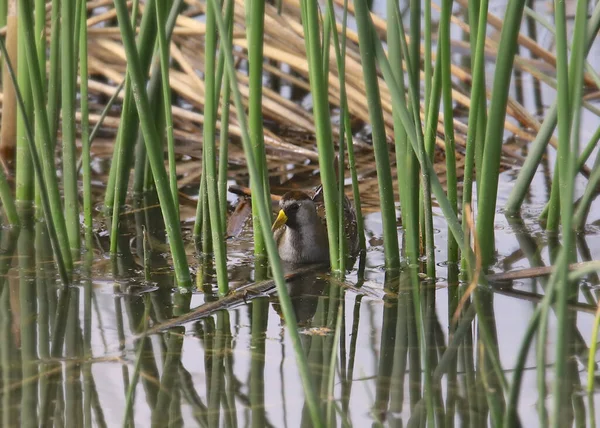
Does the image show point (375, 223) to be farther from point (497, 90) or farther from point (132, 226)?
point (497, 90)

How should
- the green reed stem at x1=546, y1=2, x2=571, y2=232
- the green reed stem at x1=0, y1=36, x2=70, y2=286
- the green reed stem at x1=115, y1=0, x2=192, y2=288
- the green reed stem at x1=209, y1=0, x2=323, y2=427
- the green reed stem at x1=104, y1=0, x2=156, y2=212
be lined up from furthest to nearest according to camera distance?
the green reed stem at x1=104, y1=0, x2=156, y2=212 → the green reed stem at x1=0, y1=36, x2=70, y2=286 → the green reed stem at x1=115, y1=0, x2=192, y2=288 → the green reed stem at x1=546, y1=2, x2=571, y2=232 → the green reed stem at x1=209, y1=0, x2=323, y2=427

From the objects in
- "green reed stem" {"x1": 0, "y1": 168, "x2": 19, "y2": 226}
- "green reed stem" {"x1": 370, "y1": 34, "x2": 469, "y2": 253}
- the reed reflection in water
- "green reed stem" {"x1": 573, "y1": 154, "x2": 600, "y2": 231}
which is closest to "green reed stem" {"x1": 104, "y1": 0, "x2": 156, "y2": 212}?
the reed reflection in water

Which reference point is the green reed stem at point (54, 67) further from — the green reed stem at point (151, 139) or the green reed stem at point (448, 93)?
the green reed stem at point (448, 93)

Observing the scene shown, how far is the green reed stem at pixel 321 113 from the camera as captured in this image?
337 centimetres

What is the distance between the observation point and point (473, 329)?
340 cm

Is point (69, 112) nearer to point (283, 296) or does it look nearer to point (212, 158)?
point (212, 158)

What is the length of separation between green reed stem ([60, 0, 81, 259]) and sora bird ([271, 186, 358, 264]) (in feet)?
3.33

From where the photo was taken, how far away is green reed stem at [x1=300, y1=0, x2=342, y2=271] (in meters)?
3.37

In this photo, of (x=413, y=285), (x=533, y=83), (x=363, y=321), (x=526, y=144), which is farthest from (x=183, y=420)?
(x=533, y=83)

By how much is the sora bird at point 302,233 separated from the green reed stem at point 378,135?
1.86ft

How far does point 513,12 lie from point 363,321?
1220 millimetres

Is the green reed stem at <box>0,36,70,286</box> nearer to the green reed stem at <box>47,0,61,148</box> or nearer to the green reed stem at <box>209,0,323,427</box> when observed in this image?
the green reed stem at <box>47,0,61,148</box>

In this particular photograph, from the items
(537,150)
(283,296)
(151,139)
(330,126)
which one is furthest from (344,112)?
(283,296)

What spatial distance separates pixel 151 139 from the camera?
130 inches
